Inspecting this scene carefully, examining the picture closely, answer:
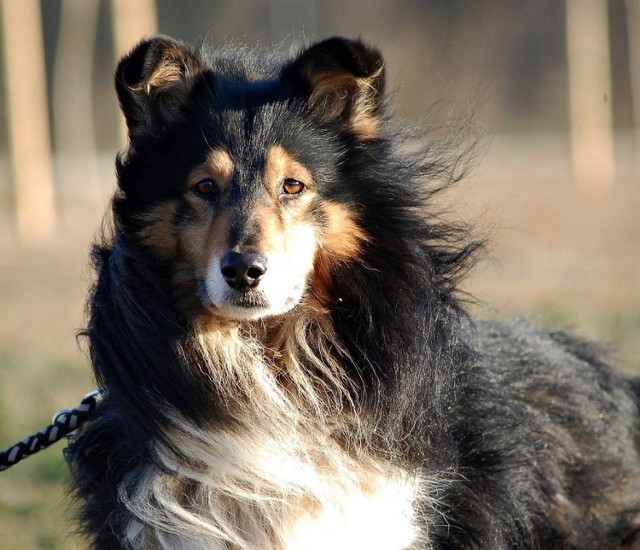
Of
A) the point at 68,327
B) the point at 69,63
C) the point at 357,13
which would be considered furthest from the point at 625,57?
the point at 68,327

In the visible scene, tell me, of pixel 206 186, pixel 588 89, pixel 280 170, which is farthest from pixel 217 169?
pixel 588 89

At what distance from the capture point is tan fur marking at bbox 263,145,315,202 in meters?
3.48

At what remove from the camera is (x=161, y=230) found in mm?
3518

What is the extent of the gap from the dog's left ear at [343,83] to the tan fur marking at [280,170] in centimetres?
26

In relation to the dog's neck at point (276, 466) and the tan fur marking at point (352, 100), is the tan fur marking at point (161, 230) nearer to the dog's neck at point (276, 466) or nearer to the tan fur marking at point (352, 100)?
the dog's neck at point (276, 466)

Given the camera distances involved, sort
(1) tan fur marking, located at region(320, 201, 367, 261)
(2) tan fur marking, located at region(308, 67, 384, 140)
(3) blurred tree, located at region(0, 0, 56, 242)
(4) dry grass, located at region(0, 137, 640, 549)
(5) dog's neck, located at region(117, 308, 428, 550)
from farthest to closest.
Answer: (3) blurred tree, located at region(0, 0, 56, 242) < (4) dry grass, located at region(0, 137, 640, 549) < (2) tan fur marking, located at region(308, 67, 384, 140) < (1) tan fur marking, located at region(320, 201, 367, 261) < (5) dog's neck, located at region(117, 308, 428, 550)

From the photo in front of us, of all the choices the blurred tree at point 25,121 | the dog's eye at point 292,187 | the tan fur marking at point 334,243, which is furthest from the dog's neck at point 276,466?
the blurred tree at point 25,121

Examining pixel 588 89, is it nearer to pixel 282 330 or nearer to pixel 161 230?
pixel 282 330

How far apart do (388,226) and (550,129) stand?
82.9ft

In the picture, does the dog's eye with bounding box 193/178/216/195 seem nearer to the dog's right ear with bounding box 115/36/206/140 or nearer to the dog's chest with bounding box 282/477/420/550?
the dog's right ear with bounding box 115/36/206/140

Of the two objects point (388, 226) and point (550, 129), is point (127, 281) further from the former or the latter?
point (550, 129)

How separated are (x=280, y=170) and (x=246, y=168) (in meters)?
0.11

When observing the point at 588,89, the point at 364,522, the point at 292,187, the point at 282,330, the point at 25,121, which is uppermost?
the point at 588,89

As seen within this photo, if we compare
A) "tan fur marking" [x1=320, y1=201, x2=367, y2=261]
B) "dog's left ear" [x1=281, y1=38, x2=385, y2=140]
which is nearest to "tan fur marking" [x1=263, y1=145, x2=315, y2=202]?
"tan fur marking" [x1=320, y1=201, x2=367, y2=261]
